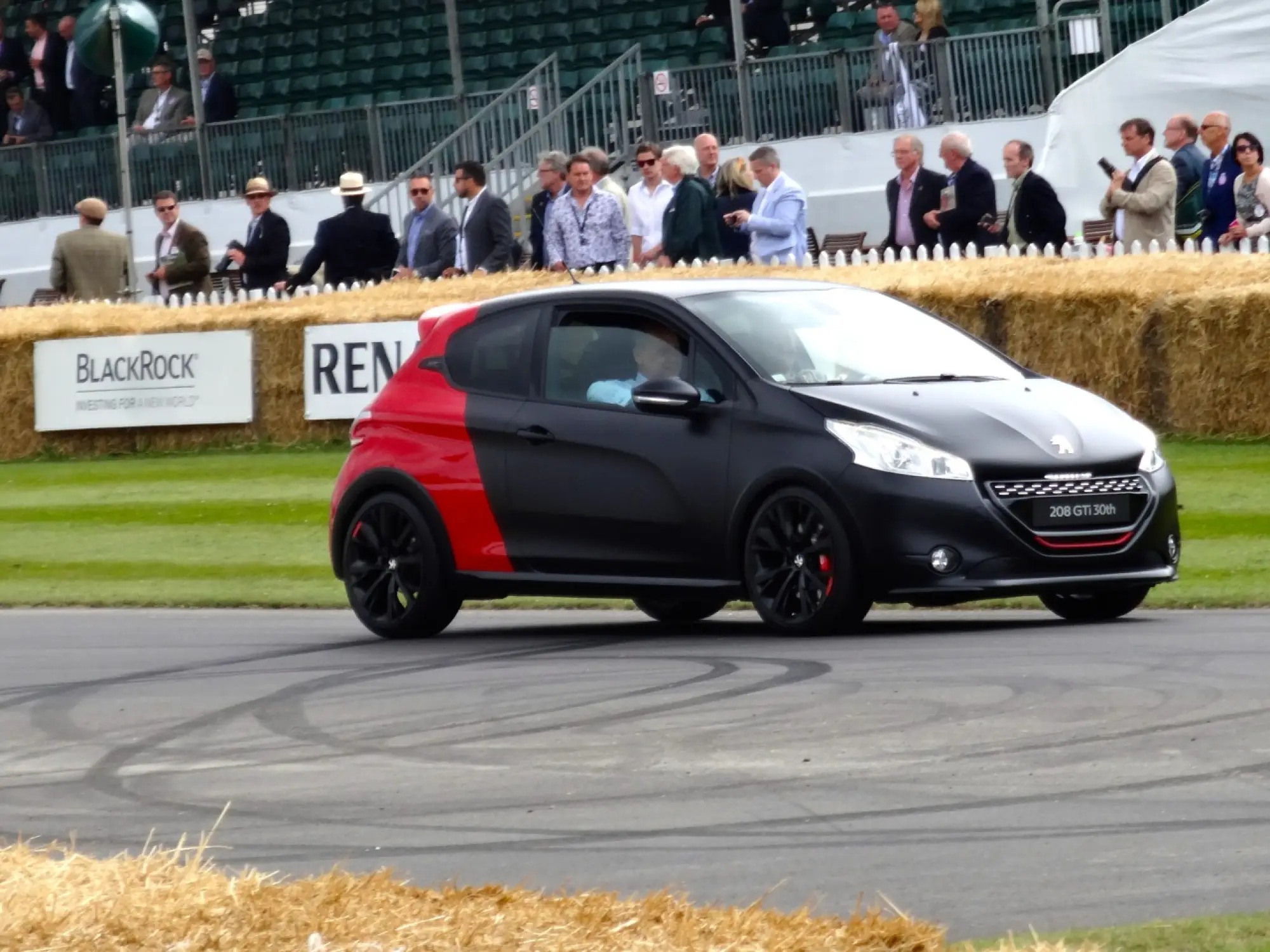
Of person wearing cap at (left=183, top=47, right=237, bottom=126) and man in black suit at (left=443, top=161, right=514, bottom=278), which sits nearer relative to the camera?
man in black suit at (left=443, top=161, right=514, bottom=278)

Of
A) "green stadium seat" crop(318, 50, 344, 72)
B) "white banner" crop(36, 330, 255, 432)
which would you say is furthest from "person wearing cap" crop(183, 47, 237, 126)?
"white banner" crop(36, 330, 255, 432)

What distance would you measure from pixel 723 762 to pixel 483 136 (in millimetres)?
25967

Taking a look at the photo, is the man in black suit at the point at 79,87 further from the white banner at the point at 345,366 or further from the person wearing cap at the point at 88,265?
the white banner at the point at 345,366

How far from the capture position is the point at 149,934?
4910 mm

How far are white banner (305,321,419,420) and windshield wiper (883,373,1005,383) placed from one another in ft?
37.3

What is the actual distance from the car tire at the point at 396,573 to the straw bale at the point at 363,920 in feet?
24.8

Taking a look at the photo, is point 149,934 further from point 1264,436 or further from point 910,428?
point 1264,436

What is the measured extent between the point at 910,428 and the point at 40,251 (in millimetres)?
30060

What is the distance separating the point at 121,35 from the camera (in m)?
29.0

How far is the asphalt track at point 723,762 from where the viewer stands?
6.45 m

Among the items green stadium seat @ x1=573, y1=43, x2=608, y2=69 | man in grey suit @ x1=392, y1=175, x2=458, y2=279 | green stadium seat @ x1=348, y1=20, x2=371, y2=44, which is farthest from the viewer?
green stadium seat @ x1=348, y1=20, x2=371, y2=44

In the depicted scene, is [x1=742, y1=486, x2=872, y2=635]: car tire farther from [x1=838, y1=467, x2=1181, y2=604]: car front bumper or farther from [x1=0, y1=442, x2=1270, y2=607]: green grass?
[x1=0, y1=442, x2=1270, y2=607]: green grass

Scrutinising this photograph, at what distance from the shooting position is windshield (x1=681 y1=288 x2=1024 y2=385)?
1204 centimetres

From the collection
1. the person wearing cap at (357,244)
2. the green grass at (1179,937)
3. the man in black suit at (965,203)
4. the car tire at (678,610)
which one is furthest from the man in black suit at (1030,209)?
the green grass at (1179,937)
